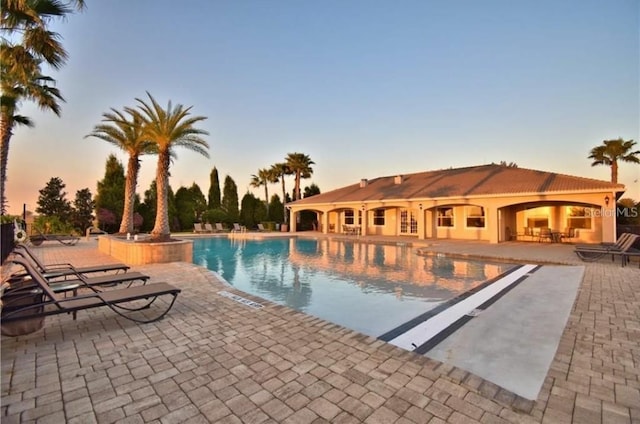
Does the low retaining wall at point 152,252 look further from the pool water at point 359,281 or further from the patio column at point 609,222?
the patio column at point 609,222

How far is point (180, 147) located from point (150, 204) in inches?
673

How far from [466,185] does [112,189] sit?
27.9 metres

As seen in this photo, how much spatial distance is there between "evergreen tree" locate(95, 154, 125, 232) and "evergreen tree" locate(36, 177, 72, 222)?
161 inches

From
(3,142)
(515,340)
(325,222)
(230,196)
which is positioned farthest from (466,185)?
(230,196)

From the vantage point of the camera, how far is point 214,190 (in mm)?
34938

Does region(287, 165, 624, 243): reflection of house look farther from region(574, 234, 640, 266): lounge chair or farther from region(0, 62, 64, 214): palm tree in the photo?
region(0, 62, 64, 214): palm tree

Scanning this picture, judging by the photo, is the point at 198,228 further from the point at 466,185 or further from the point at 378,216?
the point at 466,185

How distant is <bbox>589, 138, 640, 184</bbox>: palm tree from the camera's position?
1054 inches

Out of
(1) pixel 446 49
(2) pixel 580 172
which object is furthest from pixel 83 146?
(2) pixel 580 172

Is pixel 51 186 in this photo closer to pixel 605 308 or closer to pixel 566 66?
pixel 605 308

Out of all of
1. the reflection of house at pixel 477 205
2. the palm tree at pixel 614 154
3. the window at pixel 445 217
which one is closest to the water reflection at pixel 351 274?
the reflection of house at pixel 477 205

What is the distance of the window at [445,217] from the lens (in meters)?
22.8

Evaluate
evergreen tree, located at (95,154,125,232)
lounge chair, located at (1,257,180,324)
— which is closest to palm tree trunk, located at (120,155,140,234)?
evergreen tree, located at (95,154,125,232)

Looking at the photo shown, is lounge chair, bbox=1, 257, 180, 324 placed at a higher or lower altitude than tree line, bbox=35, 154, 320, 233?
lower
